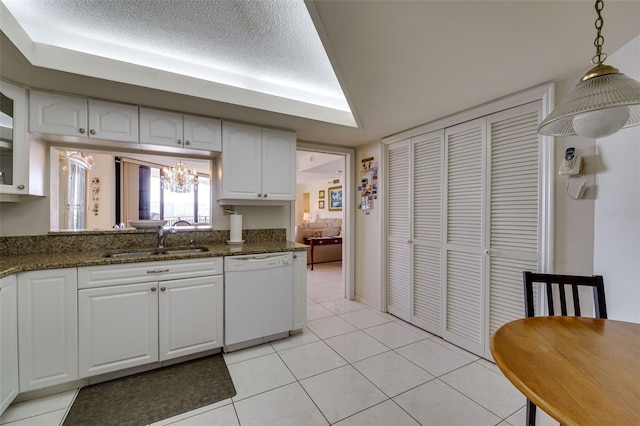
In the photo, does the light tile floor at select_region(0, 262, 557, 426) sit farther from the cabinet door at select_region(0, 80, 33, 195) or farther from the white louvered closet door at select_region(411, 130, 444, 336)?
the cabinet door at select_region(0, 80, 33, 195)

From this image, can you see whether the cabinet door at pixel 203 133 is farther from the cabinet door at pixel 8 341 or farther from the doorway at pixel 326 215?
Result: the cabinet door at pixel 8 341

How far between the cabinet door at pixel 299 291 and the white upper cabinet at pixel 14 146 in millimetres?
2106

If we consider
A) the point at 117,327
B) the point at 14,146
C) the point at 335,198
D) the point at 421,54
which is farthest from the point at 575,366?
the point at 335,198

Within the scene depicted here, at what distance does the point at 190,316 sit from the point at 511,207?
271 cm

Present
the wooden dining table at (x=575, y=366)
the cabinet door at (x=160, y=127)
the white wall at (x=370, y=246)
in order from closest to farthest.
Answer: the wooden dining table at (x=575, y=366) → the cabinet door at (x=160, y=127) → the white wall at (x=370, y=246)

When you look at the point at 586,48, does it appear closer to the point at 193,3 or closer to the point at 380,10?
the point at 380,10

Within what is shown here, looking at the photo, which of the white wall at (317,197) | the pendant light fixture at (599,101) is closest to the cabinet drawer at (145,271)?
the pendant light fixture at (599,101)

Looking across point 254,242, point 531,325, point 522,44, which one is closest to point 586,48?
point 522,44

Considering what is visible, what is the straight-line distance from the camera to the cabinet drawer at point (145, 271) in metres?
1.83

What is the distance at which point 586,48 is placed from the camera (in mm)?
1454

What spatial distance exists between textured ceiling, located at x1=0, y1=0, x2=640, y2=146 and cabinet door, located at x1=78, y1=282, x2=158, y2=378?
1.46m

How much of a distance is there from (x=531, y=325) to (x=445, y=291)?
4.95ft

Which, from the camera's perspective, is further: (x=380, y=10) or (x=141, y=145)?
(x=141, y=145)

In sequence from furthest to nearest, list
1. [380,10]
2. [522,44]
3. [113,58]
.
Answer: [113,58] < [522,44] < [380,10]
